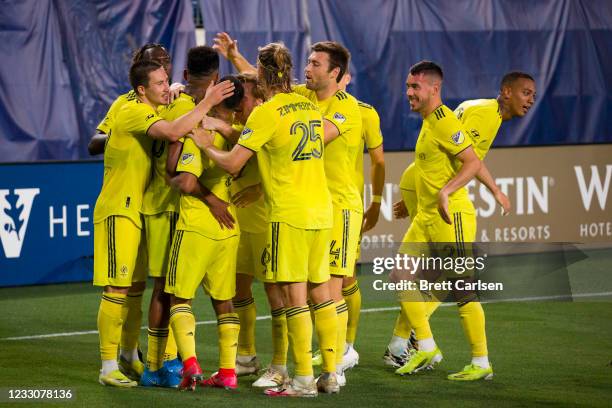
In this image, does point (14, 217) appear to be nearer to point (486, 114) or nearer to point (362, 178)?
point (362, 178)

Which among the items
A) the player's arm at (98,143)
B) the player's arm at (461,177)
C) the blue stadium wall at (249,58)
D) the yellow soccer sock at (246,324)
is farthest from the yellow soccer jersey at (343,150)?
the blue stadium wall at (249,58)

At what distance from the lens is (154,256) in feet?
26.5

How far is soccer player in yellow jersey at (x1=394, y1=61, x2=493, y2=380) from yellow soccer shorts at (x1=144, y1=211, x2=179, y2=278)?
69.8 inches

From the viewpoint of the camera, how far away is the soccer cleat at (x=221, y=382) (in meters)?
7.94

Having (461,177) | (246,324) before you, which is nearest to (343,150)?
(461,177)

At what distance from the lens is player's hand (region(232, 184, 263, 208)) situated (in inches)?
321

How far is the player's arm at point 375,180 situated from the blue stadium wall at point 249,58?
5095mm

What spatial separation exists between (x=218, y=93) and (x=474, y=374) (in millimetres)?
2621

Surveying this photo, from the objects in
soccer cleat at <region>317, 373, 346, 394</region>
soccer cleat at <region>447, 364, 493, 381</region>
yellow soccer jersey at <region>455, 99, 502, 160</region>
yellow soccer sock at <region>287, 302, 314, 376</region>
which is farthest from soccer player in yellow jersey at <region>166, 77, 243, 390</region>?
yellow soccer jersey at <region>455, 99, 502, 160</region>

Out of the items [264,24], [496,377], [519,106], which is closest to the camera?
[496,377]

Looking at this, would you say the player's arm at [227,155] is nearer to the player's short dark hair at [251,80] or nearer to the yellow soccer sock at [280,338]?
the player's short dark hair at [251,80]

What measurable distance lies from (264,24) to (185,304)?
7397 millimetres

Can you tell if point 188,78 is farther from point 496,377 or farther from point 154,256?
point 496,377

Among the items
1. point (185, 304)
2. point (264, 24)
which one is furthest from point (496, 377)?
point (264, 24)
